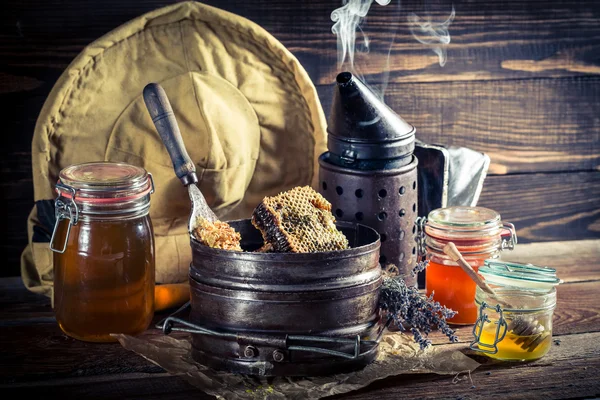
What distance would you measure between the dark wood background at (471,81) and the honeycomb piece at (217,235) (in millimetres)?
513

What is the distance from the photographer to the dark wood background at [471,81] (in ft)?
5.15

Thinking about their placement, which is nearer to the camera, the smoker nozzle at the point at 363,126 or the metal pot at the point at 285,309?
the metal pot at the point at 285,309

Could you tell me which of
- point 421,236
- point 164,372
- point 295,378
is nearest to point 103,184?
point 164,372

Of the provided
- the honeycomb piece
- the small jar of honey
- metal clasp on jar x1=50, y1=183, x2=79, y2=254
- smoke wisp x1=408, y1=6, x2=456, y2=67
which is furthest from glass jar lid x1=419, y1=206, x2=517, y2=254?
metal clasp on jar x1=50, y1=183, x2=79, y2=254

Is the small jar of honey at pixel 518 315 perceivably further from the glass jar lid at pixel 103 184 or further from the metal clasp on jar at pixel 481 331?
the glass jar lid at pixel 103 184

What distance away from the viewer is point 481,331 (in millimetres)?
1254

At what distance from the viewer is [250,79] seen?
1.55 metres

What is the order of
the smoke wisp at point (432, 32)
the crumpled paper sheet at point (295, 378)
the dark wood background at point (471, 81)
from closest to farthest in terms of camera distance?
the crumpled paper sheet at point (295, 378) < the dark wood background at point (471, 81) < the smoke wisp at point (432, 32)

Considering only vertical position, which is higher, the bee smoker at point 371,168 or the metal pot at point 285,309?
the bee smoker at point 371,168

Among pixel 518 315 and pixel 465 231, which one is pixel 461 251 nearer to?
pixel 465 231

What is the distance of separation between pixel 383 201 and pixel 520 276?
27 centimetres

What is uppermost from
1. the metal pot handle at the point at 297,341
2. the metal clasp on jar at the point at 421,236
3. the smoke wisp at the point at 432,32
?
the smoke wisp at the point at 432,32

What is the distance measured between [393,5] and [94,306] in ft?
2.86

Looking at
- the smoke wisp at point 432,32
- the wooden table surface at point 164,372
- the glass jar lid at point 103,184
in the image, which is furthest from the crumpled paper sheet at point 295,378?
the smoke wisp at point 432,32
